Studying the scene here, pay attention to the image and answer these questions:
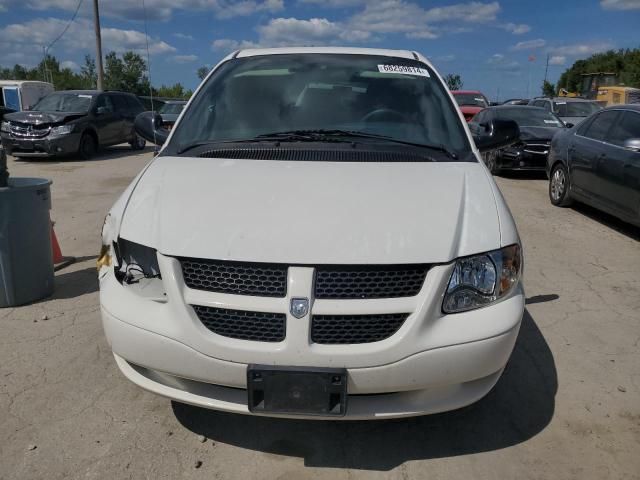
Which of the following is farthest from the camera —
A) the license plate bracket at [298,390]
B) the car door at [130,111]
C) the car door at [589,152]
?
the car door at [130,111]

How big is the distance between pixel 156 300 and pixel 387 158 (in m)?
1.42

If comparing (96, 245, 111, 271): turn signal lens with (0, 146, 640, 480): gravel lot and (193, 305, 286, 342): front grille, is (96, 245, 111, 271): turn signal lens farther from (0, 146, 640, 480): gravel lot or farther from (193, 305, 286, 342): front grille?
(0, 146, 640, 480): gravel lot

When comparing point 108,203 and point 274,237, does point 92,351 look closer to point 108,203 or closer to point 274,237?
point 274,237

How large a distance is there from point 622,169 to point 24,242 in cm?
622

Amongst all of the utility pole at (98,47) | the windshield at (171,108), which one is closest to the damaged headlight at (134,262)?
the windshield at (171,108)

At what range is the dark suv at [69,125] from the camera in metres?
12.9

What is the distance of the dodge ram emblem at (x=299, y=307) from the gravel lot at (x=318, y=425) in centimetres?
82

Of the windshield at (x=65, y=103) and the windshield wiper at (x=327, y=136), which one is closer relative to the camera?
the windshield wiper at (x=327, y=136)

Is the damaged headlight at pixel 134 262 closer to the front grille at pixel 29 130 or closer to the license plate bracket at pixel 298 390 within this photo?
the license plate bracket at pixel 298 390

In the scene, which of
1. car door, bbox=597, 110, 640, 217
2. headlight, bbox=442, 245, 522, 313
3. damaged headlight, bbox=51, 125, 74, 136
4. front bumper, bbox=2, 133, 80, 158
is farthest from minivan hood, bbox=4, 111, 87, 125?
headlight, bbox=442, 245, 522, 313

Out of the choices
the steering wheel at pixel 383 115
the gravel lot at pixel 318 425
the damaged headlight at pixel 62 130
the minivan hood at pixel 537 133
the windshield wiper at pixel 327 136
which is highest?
the steering wheel at pixel 383 115

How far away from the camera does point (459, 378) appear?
2.24 metres

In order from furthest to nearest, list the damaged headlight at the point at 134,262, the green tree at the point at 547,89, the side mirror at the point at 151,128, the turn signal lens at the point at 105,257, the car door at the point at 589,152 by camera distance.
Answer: the green tree at the point at 547,89 < the car door at the point at 589,152 < the side mirror at the point at 151,128 < the turn signal lens at the point at 105,257 < the damaged headlight at the point at 134,262

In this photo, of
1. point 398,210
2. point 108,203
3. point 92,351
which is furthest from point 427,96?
point 108,203
